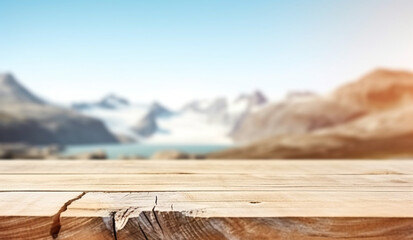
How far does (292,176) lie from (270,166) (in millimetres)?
171

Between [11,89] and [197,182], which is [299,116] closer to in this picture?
[197,182]

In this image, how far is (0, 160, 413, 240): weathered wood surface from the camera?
41 cm

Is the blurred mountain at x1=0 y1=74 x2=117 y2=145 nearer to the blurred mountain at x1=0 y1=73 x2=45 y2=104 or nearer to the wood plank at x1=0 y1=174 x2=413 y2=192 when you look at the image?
the blurred mountain at x1=0 y1=73 x2=45 y2=104

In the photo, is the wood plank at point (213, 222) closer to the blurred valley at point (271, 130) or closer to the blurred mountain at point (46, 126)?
the blurred valley at point (271, 130)

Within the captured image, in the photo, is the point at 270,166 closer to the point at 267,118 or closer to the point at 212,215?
the point at 212,215

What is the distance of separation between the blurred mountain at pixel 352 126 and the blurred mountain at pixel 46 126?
32.1 m

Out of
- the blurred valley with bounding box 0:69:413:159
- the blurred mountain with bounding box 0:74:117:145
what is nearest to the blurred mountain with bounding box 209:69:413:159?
the blurred valley with bounding box 0:69:413:159

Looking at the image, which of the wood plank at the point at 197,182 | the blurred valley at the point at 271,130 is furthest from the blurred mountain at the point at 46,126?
the wood plank at the point at 197,182

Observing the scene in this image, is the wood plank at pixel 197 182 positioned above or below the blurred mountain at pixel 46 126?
below

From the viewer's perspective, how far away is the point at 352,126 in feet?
88.2

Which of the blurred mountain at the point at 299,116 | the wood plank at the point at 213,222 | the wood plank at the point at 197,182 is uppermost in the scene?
the blurred mountain at the point at 299,116

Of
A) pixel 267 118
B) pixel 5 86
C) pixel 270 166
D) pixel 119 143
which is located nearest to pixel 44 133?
pixel 119 143

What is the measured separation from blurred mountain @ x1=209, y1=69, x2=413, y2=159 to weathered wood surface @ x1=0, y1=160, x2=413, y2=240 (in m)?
18.0

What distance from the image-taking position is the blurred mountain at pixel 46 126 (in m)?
48.6
